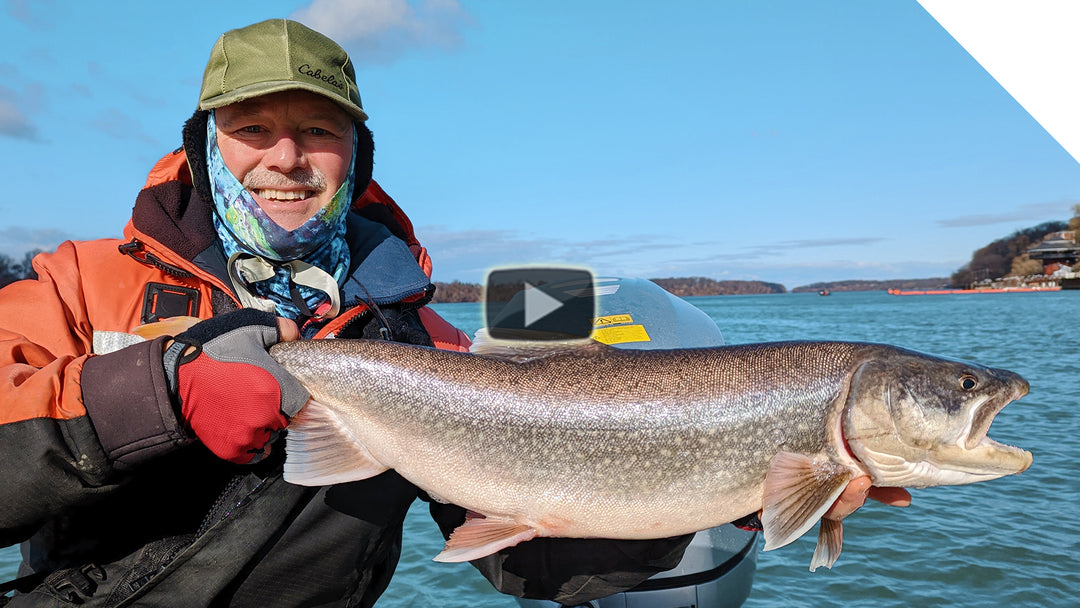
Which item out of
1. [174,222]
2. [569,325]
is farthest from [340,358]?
[569,325]

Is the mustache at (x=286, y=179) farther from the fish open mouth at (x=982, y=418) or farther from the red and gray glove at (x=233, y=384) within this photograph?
the fish open mouth at (x=982, y=418)

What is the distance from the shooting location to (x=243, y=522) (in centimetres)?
274

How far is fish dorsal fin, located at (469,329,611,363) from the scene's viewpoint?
2936mm

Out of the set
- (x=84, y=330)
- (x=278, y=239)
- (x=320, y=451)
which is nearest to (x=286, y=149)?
(x=278, y=239)

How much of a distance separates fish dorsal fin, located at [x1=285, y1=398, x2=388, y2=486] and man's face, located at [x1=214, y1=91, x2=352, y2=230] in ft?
3.11

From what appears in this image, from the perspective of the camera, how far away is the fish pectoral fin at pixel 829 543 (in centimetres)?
290

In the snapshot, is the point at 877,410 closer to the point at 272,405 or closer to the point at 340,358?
the point at 340,358

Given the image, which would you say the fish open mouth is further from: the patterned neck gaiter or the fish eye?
the patterned neck gaiter

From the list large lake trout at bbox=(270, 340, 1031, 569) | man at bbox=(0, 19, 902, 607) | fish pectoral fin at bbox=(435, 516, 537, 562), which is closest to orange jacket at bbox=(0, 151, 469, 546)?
man at bbox=(0, 19, 902, 607)

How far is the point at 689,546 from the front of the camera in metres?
4.43

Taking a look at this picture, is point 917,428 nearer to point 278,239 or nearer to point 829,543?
point 829,543

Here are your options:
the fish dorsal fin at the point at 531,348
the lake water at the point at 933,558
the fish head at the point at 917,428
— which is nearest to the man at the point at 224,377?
the fish dorsal fin at the point at 531,348

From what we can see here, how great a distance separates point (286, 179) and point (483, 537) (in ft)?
6.04
